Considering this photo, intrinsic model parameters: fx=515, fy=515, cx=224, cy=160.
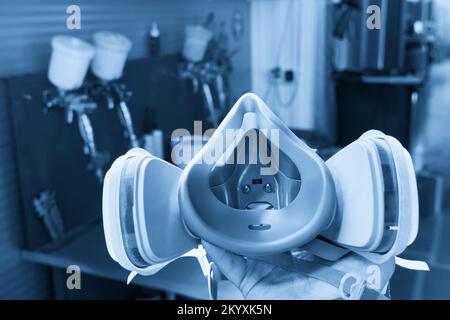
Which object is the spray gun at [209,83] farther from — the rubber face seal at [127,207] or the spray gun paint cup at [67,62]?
the rubber face seal at [127,207]

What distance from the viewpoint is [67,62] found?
1.42 m

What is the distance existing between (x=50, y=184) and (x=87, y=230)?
0.60 feet

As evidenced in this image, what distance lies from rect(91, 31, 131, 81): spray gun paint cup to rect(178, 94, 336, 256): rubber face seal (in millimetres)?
980

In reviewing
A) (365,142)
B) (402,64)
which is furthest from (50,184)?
(402,64)

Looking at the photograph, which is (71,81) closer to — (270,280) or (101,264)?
(101,264)

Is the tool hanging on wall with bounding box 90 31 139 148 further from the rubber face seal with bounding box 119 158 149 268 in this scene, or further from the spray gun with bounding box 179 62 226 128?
the rubber face seal with bounding box 119 158 149 268

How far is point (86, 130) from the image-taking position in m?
1.56

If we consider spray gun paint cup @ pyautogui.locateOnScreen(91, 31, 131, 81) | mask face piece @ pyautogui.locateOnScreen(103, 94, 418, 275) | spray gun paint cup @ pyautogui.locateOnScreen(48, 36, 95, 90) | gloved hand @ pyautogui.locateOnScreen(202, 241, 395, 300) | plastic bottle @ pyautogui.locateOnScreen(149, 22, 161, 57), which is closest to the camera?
mask face piece @ pyautogui.locateOnScreen(103, 94, 418, 275)

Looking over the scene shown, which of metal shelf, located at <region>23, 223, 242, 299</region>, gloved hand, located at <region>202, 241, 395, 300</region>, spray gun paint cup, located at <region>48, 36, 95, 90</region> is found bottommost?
metal shelf, located at <region>23, 223, 242, 299</region>

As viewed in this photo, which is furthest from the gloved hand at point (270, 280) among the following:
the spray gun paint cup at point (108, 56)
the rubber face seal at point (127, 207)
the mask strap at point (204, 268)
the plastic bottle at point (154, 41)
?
the plastic bottle at point (154, 41)

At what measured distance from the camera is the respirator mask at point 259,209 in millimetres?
644

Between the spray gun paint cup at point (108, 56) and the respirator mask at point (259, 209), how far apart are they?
0.96 metres

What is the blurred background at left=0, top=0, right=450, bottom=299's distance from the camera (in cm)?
144

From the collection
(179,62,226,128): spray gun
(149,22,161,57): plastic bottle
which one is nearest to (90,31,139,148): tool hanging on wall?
(149,22,161,57): plastic bottle
